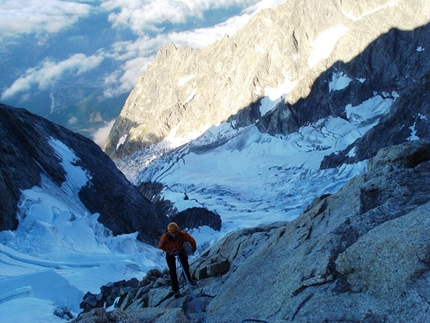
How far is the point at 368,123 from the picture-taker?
141 metres

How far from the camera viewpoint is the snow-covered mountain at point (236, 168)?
60.5 ft

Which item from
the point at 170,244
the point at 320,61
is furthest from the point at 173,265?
the point at 320,61

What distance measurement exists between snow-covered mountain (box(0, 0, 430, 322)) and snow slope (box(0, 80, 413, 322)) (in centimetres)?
12

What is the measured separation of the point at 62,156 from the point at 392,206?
38.9 meters

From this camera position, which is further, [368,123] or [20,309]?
[368,123]

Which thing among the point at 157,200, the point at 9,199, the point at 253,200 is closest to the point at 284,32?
the point at 253,200

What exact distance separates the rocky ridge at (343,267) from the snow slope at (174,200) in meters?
5.95

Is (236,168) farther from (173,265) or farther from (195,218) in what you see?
(173,265)

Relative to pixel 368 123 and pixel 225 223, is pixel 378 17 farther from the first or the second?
pixel 225 223

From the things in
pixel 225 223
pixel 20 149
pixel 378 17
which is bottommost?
pixel 225 223

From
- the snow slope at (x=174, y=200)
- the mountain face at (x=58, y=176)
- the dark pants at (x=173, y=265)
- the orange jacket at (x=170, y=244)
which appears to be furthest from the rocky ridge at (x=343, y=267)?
the mountain face at (x=58, y=176)

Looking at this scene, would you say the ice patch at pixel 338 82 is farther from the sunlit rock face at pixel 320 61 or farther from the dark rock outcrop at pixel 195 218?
the dark rock outcrop at pixel 195 218

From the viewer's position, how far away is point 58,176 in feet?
130

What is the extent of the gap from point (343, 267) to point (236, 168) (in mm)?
149515
